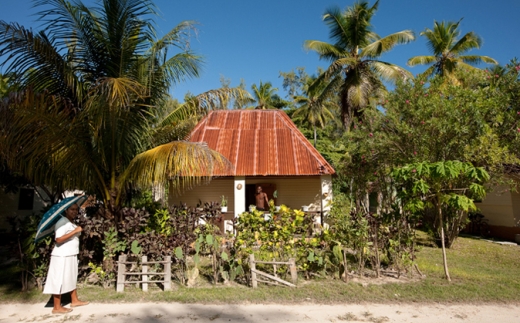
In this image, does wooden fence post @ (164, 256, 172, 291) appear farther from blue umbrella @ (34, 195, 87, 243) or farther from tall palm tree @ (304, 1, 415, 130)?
tall palm tree @ (304, 1, 415, 130)

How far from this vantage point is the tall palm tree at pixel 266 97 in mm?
29734

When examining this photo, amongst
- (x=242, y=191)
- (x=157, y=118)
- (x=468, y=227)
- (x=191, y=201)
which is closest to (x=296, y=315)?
(x=157, y=118)

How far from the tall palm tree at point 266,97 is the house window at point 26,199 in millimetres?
19694

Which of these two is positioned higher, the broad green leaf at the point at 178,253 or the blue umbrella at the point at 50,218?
the blue umbrella at the point at 50,218

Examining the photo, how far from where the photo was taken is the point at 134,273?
5762 millimetres

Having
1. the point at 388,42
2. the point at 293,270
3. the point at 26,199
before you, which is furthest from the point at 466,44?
the point at 26,199

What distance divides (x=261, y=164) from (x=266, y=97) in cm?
1898

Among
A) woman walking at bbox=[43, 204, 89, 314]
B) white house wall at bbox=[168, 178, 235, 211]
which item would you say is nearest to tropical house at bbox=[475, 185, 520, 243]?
white house wall at bbox=[168, 178, 235, 211]

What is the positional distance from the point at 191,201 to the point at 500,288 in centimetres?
1049

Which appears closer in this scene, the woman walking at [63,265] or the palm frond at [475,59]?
the woman walking at [63,265]

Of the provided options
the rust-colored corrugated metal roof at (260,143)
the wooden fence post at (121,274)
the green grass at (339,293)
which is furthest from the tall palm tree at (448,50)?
the wooden fence post at (121,274)

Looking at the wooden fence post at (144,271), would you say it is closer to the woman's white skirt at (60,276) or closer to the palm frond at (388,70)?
the woman's white skirt at (60,276)

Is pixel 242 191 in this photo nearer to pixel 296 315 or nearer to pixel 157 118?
pixel 157 118

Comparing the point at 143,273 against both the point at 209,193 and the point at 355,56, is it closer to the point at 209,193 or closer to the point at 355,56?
the point at 209,193
